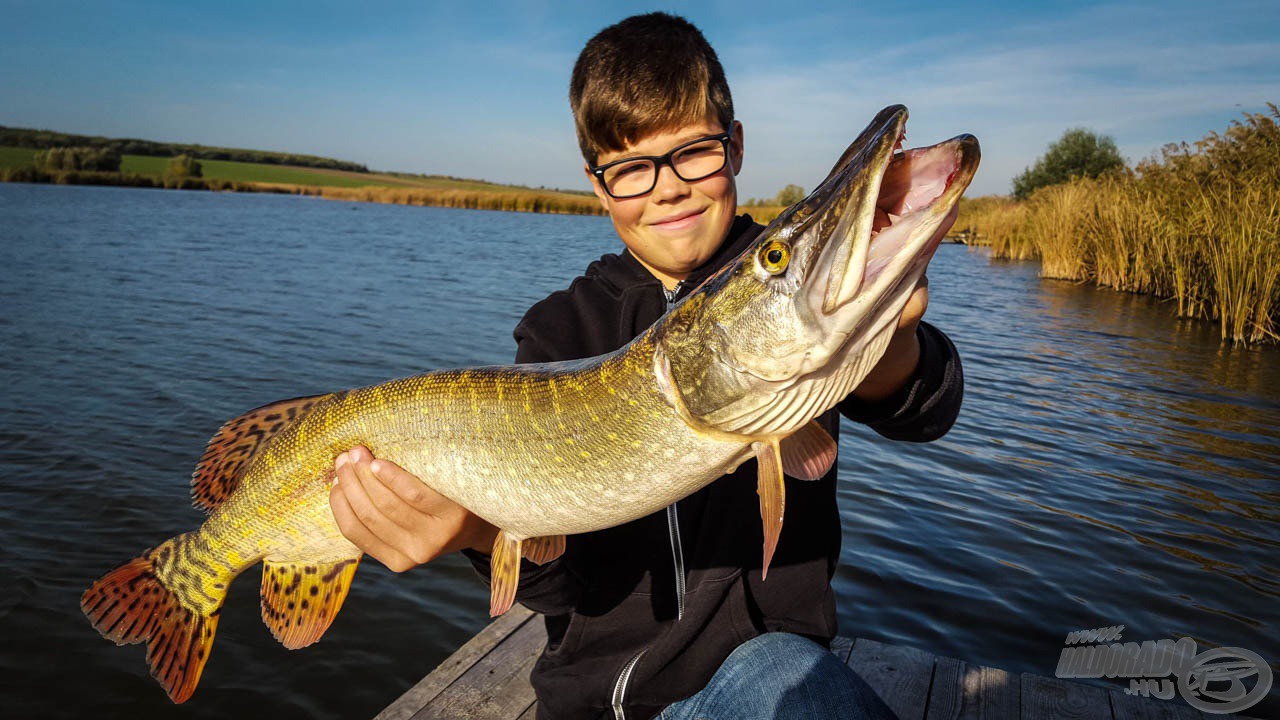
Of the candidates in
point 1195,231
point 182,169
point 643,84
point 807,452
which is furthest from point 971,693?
point 182,169

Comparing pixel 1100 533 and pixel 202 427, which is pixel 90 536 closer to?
pixel 202 427

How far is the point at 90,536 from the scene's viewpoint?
4719mm

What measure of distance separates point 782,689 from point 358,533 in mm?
1139

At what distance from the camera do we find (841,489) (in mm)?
5582

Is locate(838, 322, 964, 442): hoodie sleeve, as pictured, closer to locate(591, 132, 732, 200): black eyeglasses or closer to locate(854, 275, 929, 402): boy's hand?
locate(854, 275, 929, 402): boy's hand

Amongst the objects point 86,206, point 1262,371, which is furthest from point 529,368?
point 86,206

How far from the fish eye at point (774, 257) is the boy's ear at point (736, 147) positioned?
3.75ft

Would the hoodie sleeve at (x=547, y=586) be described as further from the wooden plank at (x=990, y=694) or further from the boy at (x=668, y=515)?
the wooden plank at (x=990, y=694)

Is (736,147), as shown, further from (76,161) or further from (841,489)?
(76,161)

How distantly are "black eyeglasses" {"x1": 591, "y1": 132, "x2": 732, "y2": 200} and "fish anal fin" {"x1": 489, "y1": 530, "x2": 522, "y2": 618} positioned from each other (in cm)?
113

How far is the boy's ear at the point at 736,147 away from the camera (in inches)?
94.6

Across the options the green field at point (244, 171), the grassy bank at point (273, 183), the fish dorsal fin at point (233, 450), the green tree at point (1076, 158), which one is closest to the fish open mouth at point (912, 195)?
the fish dorsal fin at point (233, 450)

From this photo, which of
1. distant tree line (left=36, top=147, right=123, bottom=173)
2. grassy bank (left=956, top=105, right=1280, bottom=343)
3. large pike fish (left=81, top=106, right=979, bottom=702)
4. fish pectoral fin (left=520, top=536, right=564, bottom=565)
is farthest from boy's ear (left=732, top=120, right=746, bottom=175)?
distant tree line (left=36, top=147, right=123, bottom=173)

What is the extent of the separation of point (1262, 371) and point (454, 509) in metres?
11.1
